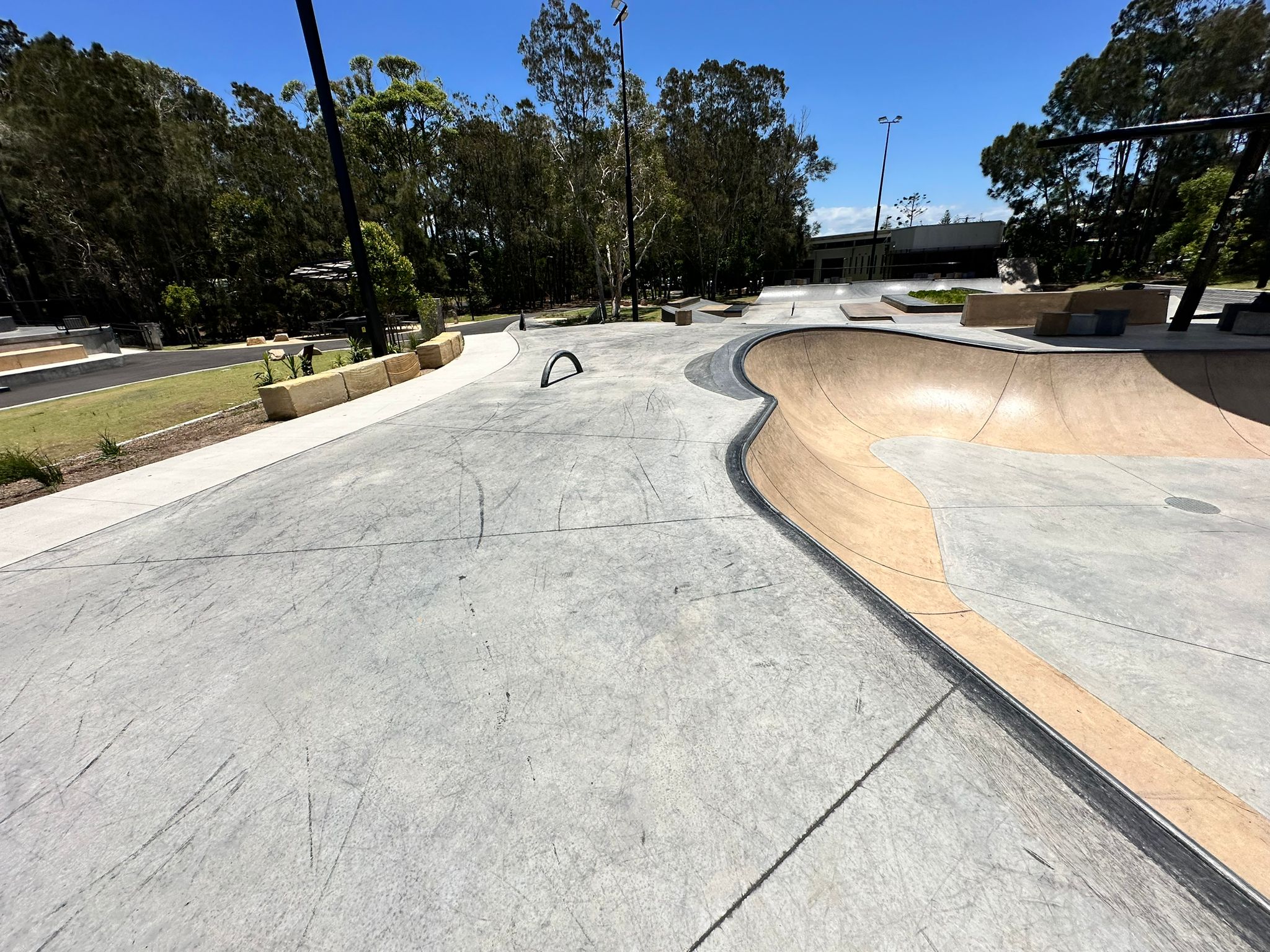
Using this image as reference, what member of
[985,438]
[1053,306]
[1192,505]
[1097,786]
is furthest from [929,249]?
[1097,786]

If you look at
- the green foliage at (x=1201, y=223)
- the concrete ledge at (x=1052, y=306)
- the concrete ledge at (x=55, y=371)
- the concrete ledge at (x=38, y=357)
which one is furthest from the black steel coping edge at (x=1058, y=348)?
the concrete ledge at (x=38, y=357)

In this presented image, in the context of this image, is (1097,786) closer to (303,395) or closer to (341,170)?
(303,395)

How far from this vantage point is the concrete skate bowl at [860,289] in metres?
29.4

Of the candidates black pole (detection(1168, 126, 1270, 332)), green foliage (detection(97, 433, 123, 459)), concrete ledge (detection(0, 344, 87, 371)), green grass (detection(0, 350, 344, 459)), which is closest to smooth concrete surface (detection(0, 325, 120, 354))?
concrete ledge (detection(0, 344, 87, 371))

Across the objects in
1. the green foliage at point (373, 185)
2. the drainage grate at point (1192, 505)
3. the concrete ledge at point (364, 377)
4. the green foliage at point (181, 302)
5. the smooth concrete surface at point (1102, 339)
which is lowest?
the drainage grate at point (1192, 505)

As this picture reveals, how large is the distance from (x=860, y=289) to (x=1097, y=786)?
34.5 metres

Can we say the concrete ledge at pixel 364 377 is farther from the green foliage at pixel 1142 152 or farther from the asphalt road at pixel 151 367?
the green foliage at pixel 1142 152

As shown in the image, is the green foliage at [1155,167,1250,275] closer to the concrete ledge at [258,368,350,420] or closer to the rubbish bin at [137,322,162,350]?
the concrete ledge at [258,368,350,420]

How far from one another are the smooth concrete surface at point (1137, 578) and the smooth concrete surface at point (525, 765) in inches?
110

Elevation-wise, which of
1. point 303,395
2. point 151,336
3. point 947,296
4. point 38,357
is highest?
point 947,296

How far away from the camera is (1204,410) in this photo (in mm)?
10750

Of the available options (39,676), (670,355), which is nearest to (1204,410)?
(670,355)

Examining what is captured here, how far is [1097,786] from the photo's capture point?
2072 mm

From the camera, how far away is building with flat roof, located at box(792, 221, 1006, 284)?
157 feet
